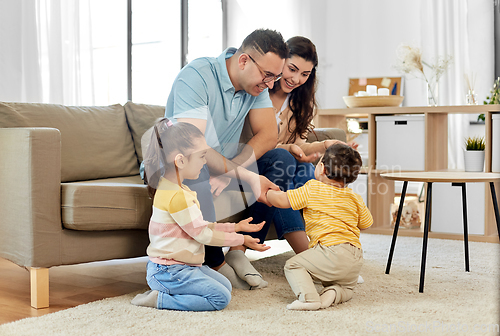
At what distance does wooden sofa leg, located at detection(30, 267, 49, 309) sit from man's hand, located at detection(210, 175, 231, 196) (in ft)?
2.05

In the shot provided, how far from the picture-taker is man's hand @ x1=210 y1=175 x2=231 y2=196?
1824 mm

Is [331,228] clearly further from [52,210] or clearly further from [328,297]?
[52,210]

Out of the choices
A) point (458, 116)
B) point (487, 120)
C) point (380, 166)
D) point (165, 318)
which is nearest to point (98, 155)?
point (165, 318)

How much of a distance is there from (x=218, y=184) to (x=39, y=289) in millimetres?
690

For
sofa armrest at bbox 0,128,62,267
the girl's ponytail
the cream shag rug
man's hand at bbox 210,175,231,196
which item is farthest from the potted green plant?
sofa armrest at bbox 0,128,62,267

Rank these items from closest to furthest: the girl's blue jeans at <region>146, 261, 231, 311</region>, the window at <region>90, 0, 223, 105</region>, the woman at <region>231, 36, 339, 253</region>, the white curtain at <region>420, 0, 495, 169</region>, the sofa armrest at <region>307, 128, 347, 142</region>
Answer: the girl's blue jeans at <region>146, 261, 231, 311</region>, the woman at <region>231, 36, 339, 253</region>, the sofa armrest at <region>307, 128, 347, 142</region>, the window at <region>90, 0, 223, 105</region>, the white curtain at <region>420, 0, 495, 169</region>

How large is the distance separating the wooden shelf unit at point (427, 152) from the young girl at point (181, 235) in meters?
1.93

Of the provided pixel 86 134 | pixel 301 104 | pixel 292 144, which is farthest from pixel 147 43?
pixel 292 144

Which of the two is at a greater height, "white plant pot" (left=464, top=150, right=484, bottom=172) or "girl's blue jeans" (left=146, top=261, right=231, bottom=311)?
"white plant pot" (left=464, top=150, right=484, bottom=172)

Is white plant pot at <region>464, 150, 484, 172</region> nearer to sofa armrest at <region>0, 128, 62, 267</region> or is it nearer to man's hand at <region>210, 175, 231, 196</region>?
man's hand at <region>210, 175, 231, 196</region>

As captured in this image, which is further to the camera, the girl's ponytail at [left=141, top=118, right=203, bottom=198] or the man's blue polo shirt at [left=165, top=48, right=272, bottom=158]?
the man's blue polo shirt at [left=165, top=48, right=272, bottom=158]

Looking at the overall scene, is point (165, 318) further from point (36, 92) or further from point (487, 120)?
point (487, 120)

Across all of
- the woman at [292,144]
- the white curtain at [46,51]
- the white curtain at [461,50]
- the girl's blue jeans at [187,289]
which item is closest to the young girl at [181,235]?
the girl's blue jeans at [187,289]

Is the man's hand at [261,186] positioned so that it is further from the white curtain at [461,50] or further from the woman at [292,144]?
the white curtain at [461,50]
